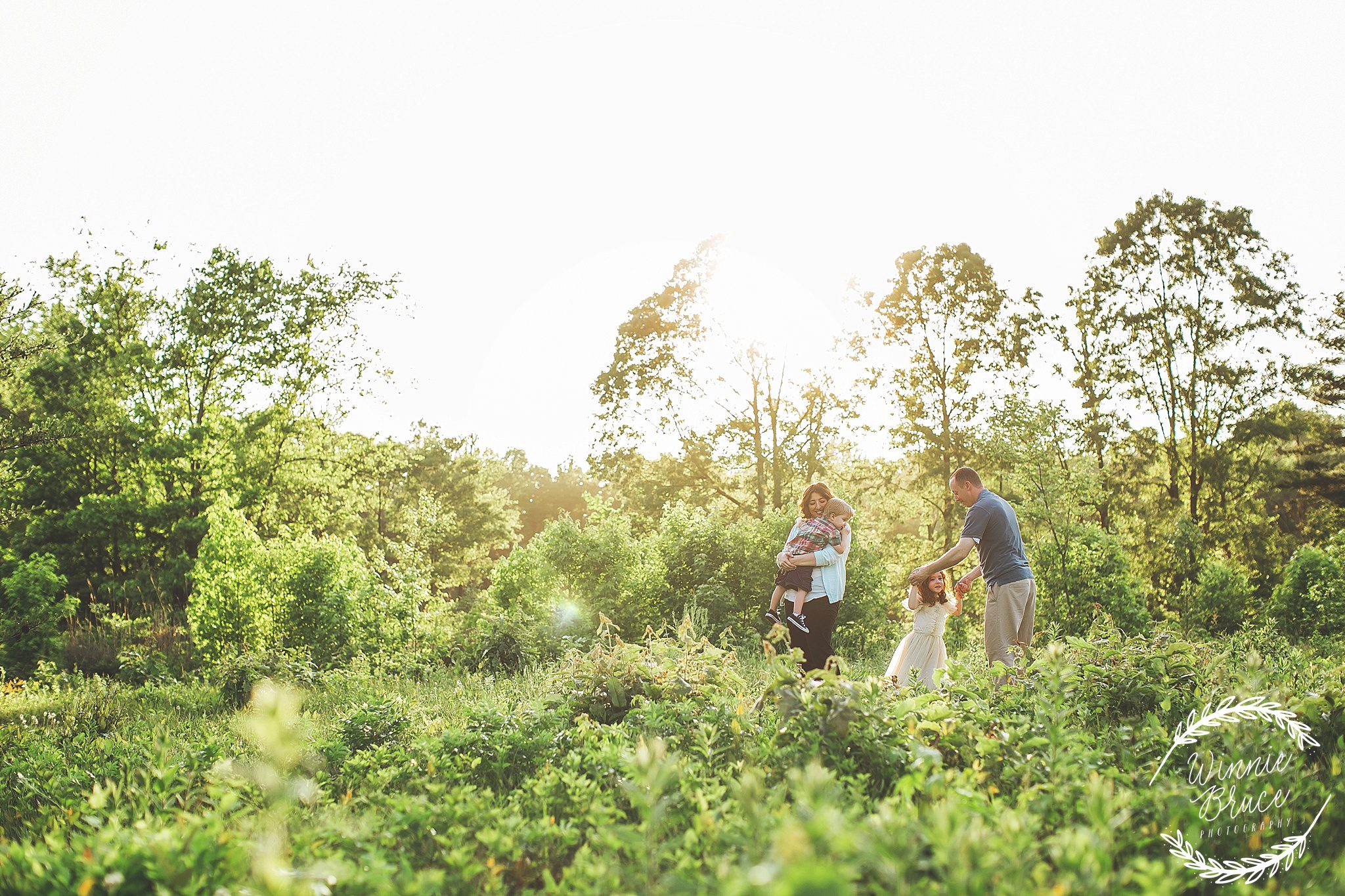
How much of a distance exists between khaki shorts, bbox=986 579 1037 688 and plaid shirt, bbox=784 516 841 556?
141 centimetres

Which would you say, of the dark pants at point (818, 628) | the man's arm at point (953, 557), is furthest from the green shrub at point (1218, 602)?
the dark pants at point (818, 628)

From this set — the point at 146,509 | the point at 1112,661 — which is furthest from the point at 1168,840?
the point at 146,509

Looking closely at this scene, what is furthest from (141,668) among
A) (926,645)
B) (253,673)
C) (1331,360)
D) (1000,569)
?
(1331,360)

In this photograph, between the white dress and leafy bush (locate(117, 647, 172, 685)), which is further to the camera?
leafy bush (locate(117, 647, 172, 685))

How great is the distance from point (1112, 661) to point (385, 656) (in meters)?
8.68

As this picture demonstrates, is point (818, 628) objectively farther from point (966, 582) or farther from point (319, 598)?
point (319, 598)

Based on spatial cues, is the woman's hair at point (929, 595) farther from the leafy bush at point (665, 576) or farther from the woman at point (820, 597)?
the leafy bush at point (665, 576)

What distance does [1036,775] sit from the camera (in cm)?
270

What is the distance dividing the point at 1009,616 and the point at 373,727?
16.3 feet

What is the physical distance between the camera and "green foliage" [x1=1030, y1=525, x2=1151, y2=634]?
35.9 ft

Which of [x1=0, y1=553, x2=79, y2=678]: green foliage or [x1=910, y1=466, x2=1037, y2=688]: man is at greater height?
[x1=910, y1=466, x2=1037, y2=688]: man

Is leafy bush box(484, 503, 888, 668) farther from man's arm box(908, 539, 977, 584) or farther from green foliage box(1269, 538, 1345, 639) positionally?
green foliage box(1269, 538, 1345, 639)
